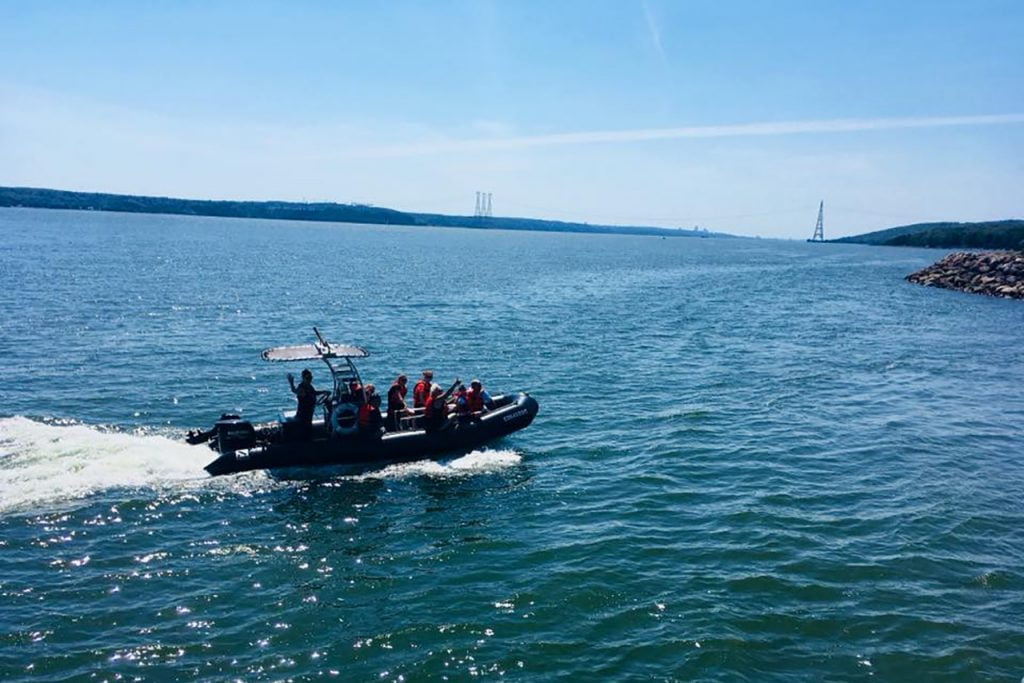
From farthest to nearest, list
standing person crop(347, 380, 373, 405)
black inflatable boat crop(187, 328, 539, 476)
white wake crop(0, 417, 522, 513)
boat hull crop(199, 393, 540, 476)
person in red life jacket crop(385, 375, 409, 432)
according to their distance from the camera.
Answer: person in red life jacket crop(385, 375, 409, 432)
standing person crop(347, 380, 373, 405)
black inflatable boat crop(187, 328, 539, 476)
boat hull crop(199, 393, 540, 476)
white wake crop(0, 417, 522, 513)

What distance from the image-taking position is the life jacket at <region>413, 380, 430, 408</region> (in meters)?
20.1

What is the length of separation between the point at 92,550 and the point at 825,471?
1598cm

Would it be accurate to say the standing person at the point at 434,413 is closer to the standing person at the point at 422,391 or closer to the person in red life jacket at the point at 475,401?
the standing person at the point at 422,391

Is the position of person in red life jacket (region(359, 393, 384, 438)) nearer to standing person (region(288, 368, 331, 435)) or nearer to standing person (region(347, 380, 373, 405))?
standing person (region(347, 380, 373, 405))

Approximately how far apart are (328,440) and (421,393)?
2894 mm

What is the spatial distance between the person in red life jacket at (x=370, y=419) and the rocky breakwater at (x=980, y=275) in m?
61.2

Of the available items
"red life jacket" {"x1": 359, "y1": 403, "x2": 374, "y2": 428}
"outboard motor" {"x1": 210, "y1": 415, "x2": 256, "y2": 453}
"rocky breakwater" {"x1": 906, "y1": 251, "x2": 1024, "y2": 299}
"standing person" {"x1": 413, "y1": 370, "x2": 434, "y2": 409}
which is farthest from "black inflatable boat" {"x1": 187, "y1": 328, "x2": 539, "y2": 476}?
"rocky breakwater" {"x1": 906, "y1": 251, "x2": 1024, "y2": 299}

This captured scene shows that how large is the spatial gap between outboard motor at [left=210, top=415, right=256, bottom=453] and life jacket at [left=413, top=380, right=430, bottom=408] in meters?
4.22

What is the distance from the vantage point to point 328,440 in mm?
18453

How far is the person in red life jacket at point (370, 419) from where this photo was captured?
733 inches

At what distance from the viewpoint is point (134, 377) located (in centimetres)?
2608

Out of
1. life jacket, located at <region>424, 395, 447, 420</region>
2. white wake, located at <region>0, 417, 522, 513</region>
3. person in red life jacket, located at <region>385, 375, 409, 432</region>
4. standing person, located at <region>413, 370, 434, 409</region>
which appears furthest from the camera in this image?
standing person, located at <region>413, 370, 434, 409</region>

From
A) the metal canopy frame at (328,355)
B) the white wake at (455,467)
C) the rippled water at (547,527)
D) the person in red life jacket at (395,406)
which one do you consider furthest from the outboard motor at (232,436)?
the person in red life jacket at (395,406)

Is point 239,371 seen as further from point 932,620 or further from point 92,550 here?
point 932,620
